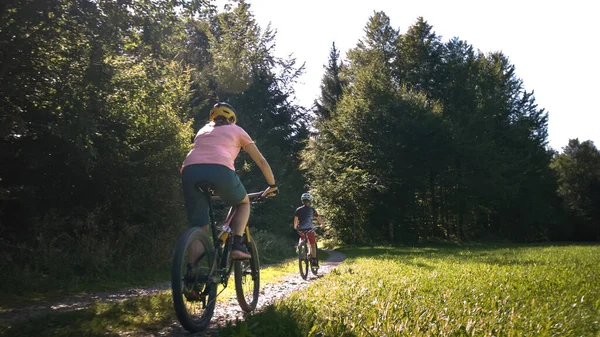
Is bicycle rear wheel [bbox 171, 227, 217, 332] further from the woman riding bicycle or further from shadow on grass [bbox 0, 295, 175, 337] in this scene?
shadow on grass [bbox 0, 295, 175, 337]

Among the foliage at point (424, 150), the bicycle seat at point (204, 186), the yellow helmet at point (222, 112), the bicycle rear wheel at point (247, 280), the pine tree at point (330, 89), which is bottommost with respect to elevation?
the bicycle rear wheel at point (247, 280)

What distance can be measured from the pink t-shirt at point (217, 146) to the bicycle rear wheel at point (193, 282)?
0.65 metres

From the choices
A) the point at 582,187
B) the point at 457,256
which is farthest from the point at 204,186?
the point at 582,187

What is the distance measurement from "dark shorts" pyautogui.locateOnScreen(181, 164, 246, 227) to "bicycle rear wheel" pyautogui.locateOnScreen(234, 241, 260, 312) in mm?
730

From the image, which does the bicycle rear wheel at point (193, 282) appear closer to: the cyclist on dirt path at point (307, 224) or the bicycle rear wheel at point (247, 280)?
the bicycle rear wheel at point (247, 280)

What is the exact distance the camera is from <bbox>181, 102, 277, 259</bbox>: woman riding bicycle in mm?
3766

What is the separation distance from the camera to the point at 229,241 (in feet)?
13.4

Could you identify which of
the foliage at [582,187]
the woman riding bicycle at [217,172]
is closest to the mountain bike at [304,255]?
the woman riding bicycle at [217,172]

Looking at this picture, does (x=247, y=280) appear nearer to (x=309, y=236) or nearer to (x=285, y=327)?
(x=285, y=327)

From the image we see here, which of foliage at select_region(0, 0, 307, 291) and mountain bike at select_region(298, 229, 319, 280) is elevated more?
foliage at select_region(0, 0, 307, 291)

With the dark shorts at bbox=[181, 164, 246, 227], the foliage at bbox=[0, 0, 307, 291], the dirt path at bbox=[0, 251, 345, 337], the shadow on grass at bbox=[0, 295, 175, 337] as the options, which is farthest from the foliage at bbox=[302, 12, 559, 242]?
the dark shorts at bbox=[181, 164, 246, 227]

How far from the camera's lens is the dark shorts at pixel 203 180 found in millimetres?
3748

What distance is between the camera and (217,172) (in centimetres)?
376

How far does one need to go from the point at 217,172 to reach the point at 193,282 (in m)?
1.00
